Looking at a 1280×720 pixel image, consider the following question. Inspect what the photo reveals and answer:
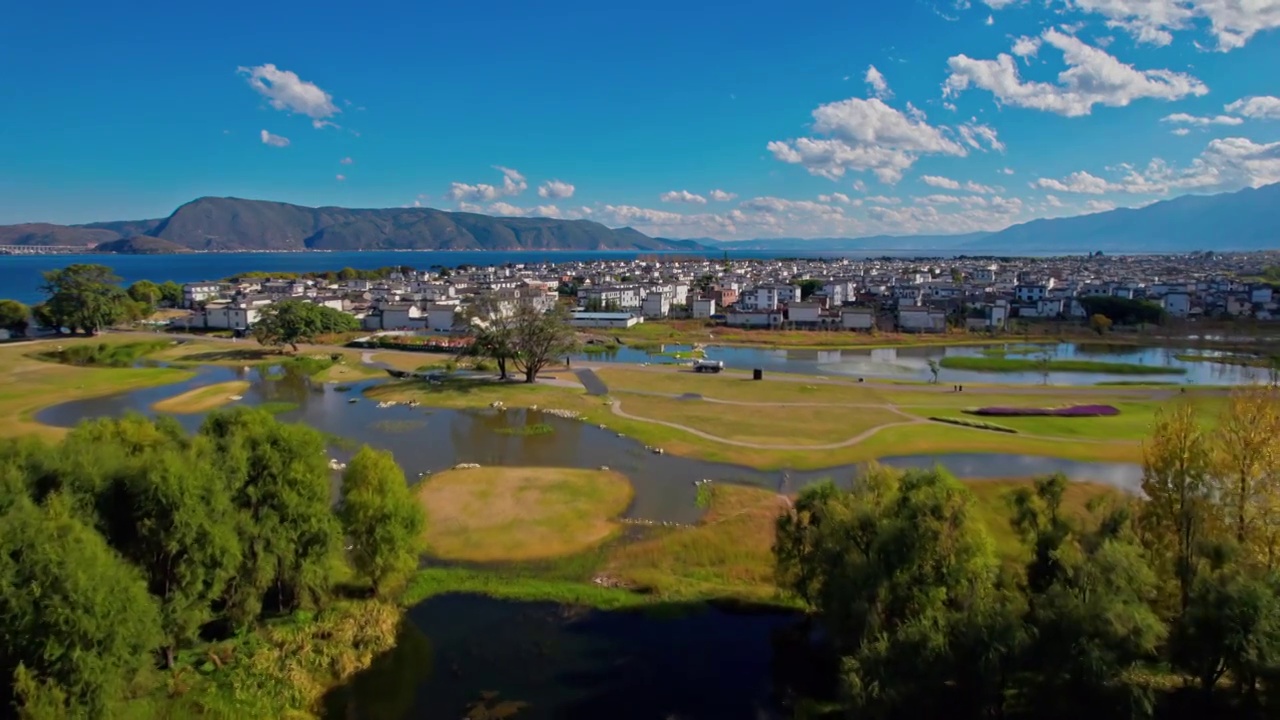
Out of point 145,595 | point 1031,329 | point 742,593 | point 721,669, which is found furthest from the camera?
point 1031,329

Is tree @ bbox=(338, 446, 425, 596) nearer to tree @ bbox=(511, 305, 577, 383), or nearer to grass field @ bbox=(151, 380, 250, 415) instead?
grass field @ bbox=(151, 380, 250, 415)

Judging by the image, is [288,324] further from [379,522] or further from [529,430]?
[379,522]

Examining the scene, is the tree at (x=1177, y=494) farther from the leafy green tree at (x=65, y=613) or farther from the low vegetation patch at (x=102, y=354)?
the low vegetation patch at (x=102, y=354)

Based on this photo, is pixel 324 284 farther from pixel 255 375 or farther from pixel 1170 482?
pixel 1170 482

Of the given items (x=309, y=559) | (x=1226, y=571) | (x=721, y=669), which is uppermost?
(x=1226, y=571)

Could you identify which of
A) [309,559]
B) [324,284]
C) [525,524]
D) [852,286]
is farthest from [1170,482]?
[324,284]

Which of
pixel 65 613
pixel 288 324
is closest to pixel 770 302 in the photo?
pixel 288 324
